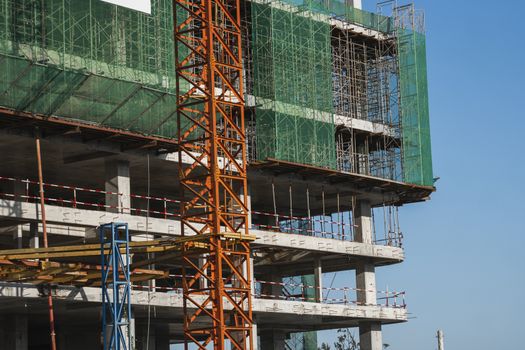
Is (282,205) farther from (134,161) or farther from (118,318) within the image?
(118,318)

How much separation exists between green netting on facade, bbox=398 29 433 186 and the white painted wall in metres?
21.8

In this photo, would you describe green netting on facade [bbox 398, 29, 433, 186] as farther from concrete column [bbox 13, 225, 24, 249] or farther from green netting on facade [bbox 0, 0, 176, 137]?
concrete column [bbox 13, 225, 24, 249]

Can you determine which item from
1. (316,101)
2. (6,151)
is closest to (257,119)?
(316,101)

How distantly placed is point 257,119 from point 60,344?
19.5 meters

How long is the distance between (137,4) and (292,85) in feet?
43.9

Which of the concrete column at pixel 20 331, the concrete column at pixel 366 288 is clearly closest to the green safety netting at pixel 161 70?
the concrete column at pixel 366 288

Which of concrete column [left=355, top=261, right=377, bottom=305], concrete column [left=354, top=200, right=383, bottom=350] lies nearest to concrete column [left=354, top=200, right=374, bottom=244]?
concrete column [left=354, top=200, right=383, bottom=350]

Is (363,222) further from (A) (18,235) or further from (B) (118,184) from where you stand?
(A) (18,235)

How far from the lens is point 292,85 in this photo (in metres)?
73.6

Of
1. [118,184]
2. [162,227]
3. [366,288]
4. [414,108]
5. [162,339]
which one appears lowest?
[162,339]

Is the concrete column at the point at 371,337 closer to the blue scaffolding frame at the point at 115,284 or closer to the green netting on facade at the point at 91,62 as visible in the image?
the green netting on facade at the point at 91,62

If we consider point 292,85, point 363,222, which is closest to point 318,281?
point 363,222

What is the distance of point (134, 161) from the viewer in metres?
66.8

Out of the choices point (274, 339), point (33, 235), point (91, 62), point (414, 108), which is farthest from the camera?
point (274, 339)
